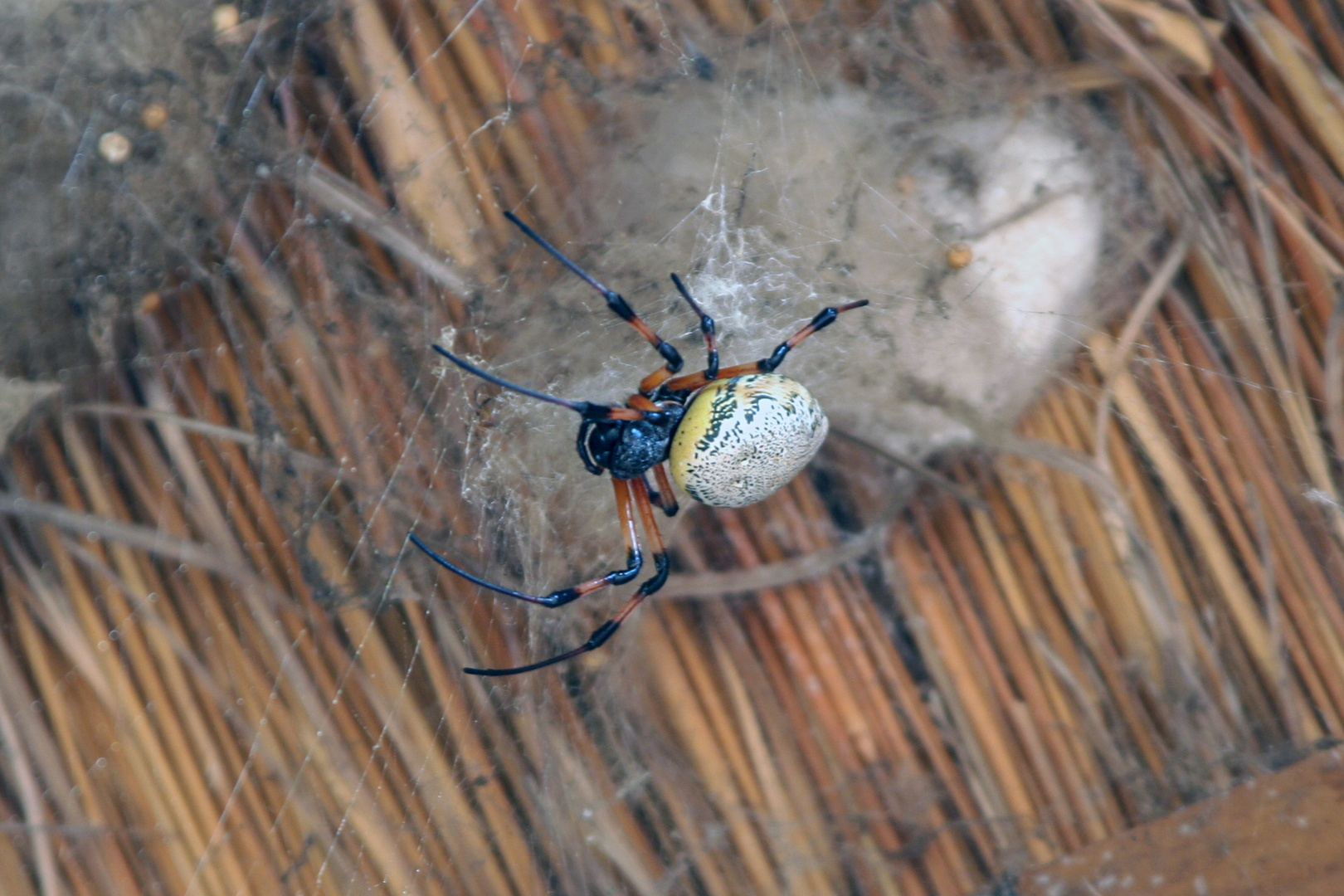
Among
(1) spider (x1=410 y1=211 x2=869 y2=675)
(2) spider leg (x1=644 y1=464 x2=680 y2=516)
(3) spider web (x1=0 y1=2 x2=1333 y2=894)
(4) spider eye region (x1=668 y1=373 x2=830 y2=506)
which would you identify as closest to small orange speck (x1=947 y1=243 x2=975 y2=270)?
(3) spider web (x1=0 y1=2 x2=1333 y2=894)

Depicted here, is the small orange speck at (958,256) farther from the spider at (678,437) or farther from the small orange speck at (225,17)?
the small orange speck at (225,17)

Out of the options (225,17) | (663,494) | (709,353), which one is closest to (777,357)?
(709,353)

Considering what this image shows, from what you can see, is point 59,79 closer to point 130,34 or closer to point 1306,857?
point 130,34

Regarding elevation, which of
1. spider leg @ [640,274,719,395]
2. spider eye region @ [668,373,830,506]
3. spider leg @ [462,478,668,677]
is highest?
spider leg @ [640,274,719,395]

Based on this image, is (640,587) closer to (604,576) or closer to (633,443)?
(604,576)

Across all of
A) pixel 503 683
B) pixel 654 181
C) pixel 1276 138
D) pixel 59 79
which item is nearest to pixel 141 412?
pixel 59 79

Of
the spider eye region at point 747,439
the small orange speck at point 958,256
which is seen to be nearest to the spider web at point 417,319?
the small orange speck at point 958,256

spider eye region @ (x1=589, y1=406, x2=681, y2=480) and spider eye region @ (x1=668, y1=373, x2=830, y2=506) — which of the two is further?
spider eye region @ (x1=589, y1=406, x2=681, y2=480)

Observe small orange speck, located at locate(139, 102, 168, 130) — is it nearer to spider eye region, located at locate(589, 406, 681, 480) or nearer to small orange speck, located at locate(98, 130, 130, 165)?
small orange speck, located at locate(98, 130, 130, 165)
